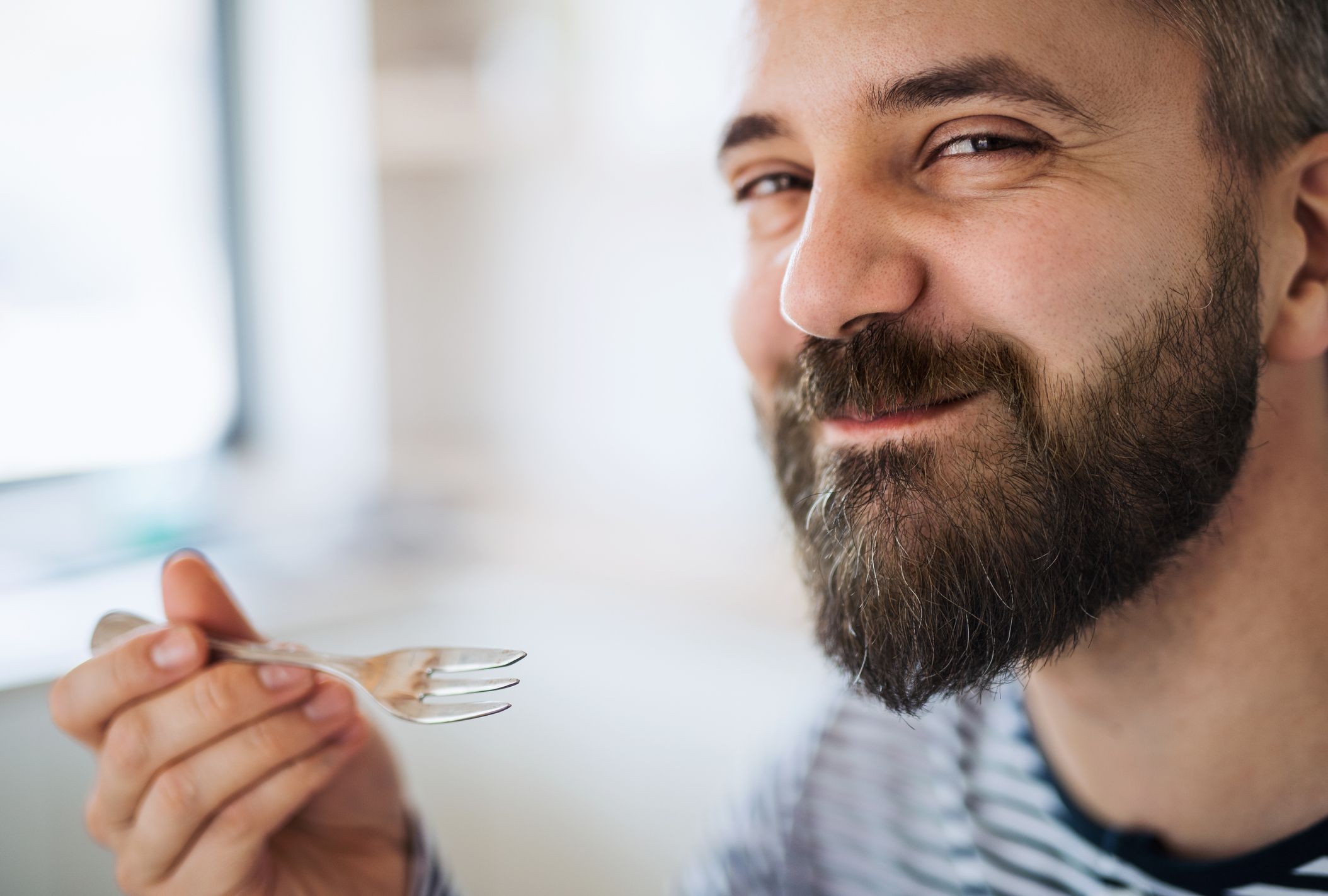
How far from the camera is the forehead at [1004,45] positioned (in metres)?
0.66

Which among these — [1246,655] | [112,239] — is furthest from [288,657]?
[112,239]

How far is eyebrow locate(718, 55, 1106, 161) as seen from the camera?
66 centimetres

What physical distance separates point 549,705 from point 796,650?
0.42m

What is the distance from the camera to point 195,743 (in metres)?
0.68

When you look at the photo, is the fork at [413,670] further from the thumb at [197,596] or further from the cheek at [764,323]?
the cheek at [764,323]

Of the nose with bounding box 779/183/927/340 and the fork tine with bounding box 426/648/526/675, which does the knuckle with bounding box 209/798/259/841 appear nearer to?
the fork tine with bounding box 426/648/526/675

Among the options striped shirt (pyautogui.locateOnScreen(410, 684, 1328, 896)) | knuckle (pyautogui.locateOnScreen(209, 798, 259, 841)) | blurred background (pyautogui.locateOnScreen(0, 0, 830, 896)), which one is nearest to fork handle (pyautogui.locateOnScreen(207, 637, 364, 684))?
knuckle (pyautogui.locateOnScreen(209, 798, 259, 841))

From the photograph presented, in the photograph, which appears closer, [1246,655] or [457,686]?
[457,686]

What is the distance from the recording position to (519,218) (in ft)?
5.83

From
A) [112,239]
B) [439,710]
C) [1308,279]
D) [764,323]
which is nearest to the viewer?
[439,710]

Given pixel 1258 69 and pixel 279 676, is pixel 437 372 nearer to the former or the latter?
pixel 279 676

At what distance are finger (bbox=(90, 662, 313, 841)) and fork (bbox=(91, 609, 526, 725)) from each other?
0.02m

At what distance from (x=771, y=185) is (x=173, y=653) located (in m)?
0.59

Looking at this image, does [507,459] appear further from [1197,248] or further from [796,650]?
[1197,248]
